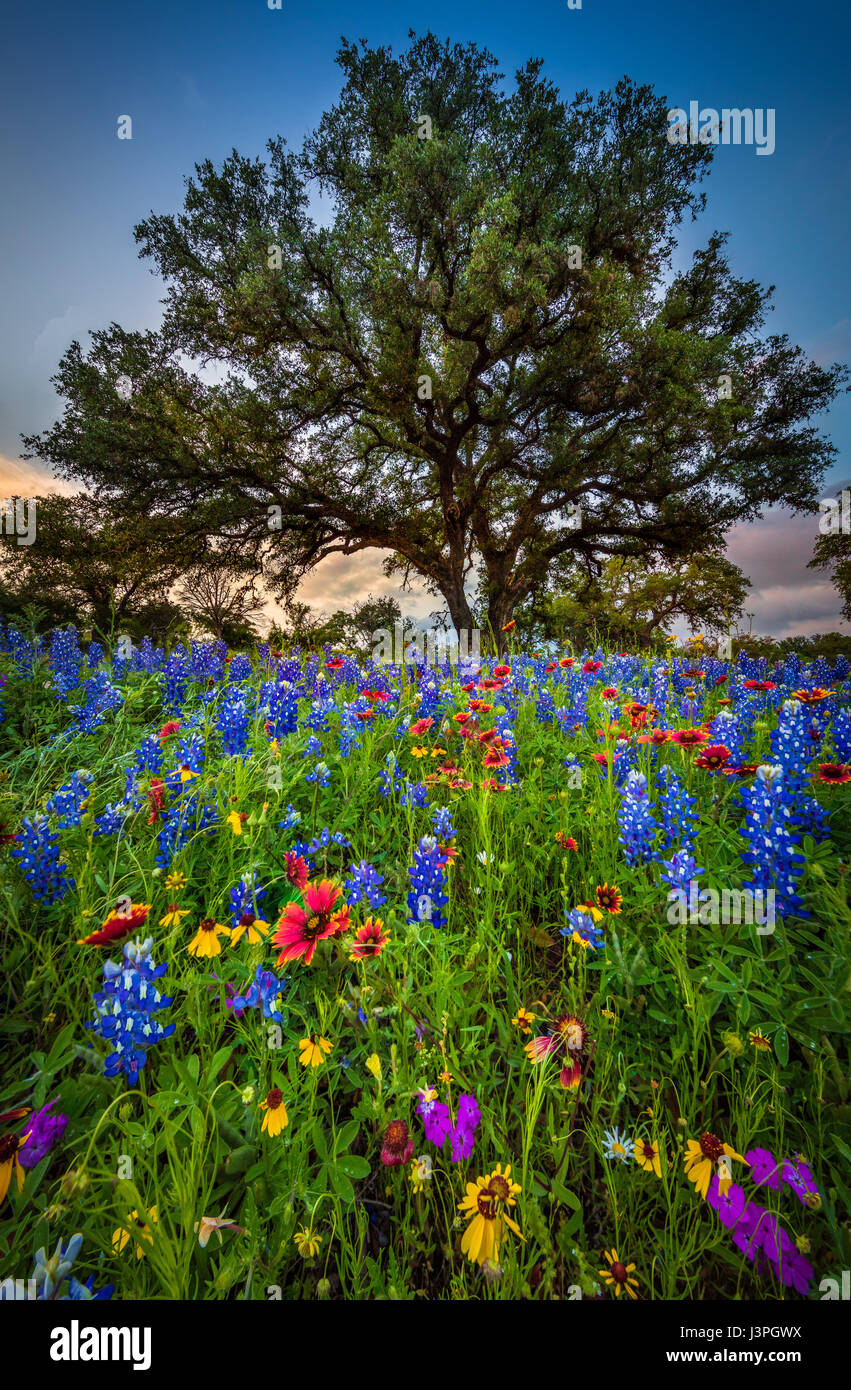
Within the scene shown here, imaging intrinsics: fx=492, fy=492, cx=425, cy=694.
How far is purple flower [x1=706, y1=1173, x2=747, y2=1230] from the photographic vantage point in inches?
42.5

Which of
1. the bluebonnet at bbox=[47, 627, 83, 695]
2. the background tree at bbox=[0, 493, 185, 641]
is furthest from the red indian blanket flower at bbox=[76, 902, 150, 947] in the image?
the background tree at bbox=[0, 493, 185, 641]

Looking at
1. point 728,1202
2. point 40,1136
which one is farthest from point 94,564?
point 728,1202

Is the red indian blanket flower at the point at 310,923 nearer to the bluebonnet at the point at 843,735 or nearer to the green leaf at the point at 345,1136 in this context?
the green leaf at the point at 345,1136

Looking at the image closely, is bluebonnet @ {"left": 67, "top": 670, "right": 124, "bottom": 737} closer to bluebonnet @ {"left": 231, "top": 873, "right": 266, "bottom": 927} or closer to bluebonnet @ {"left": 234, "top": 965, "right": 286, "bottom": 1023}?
bluebonnet @ {"left": 231, "top": 873, "right": 266, "bottom": 927}

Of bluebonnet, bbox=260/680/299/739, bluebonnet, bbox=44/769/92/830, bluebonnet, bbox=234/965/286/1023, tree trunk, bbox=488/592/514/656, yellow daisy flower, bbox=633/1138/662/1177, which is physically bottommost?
yellow daisy flower, bbox=633/1138/662/1177

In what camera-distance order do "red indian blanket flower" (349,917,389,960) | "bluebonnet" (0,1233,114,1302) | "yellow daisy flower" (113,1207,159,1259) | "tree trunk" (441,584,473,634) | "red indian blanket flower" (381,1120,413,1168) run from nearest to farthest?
"bluebonnet" (0,1233,114,1302) < "yellow daisy flower" (113,1207,159,1259) < "red indian blanket flower" (381,1120,413,1168) < "red indian blanket flower" (349,917,389,960) < "tree trunk" (441,584,473,634)

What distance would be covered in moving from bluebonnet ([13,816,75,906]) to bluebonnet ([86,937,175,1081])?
2.49 ft

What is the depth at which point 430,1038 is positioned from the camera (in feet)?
4.75

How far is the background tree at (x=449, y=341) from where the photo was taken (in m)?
11.4

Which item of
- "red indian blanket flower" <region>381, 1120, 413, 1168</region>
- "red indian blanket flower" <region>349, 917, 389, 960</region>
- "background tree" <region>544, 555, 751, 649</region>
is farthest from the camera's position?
"background tree" <region>544, 555, 751, 649</region>

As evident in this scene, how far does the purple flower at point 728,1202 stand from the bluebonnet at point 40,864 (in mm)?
2106

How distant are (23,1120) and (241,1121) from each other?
1.71 ft

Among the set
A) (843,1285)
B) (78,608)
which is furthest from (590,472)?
(78,608)
